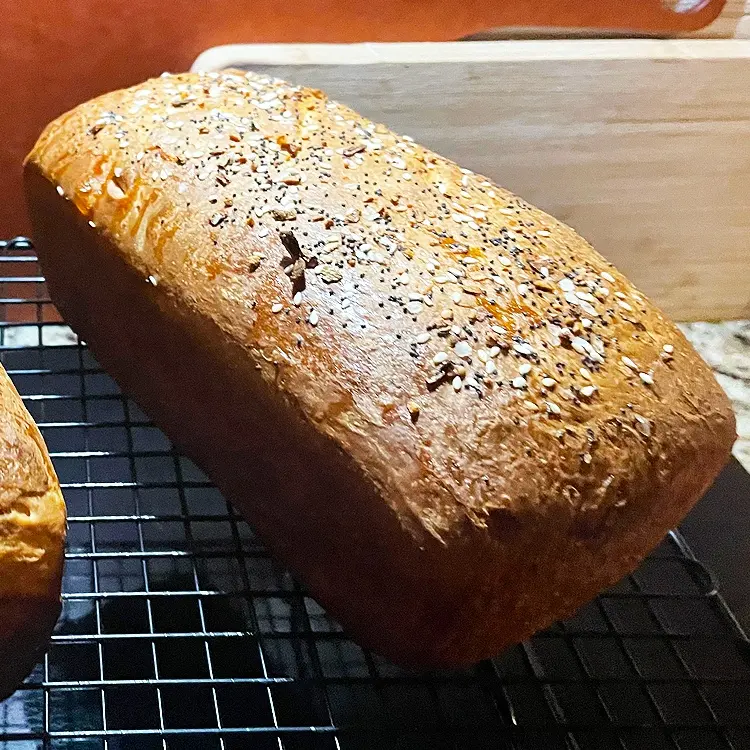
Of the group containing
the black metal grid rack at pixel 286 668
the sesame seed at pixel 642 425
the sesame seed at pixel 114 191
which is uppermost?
the sesame seed at pixel 114 191

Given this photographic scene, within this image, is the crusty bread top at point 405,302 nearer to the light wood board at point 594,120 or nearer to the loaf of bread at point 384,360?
the loaf of bread at point 384,360

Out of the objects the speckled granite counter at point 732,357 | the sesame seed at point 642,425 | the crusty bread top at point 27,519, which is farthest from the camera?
the speckled granite counter at point 732,357

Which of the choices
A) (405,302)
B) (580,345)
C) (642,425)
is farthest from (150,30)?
(642,425)

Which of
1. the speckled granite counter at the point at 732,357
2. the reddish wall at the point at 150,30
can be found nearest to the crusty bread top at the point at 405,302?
the reddish wall at the point at 150,30

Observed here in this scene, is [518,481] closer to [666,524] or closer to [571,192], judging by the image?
[666,524]

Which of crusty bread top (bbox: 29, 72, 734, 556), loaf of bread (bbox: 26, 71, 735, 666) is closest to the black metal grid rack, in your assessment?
loaf of bread (bbox: 26, 71, 735, 666)

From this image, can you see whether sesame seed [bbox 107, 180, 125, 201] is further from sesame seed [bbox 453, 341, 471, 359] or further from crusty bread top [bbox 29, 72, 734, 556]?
sesame seed [bbox 453, 341, 471, 359]

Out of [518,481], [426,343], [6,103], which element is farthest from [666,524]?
[6,103]
